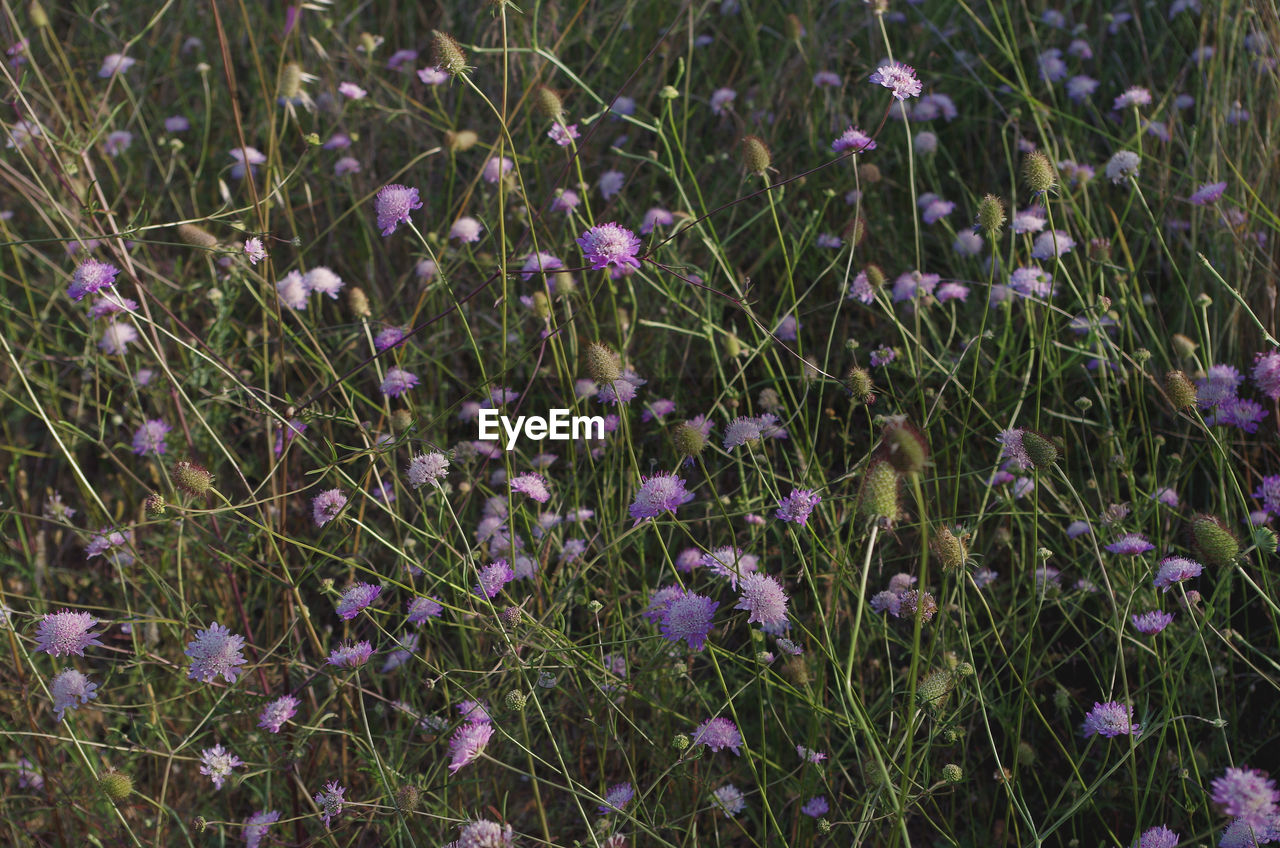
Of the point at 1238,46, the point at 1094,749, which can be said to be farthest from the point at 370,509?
the point at 1238,46

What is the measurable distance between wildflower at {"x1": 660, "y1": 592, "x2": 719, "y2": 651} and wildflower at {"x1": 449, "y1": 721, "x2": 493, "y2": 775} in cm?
23

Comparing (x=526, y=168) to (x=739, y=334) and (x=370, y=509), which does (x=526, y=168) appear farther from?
(x=370, y=509)

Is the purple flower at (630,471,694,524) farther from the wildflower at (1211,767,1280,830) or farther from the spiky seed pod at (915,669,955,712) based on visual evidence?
the wildflower at (1211,767,1280,830)

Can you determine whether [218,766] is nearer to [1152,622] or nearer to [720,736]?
[720,736]

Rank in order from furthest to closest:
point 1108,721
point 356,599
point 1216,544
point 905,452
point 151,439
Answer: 1. point 151,439
2. point 356,599
3. point 1108,721
4. point 1216,544
5. point 905,452

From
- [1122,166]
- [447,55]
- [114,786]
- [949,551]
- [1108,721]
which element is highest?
[447,55]

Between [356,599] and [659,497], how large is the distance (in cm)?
40

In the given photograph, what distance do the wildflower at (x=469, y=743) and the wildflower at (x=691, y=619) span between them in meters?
0.23

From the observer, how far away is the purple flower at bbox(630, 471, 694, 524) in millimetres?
1158

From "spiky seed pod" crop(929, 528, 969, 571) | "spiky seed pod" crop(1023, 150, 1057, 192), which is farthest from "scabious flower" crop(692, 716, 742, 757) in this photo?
"spiky seed pod" crop(1023, 150, 1057, 192)

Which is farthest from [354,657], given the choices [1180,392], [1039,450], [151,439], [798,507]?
[1180,392]

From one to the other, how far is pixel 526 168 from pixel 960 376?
1077mm

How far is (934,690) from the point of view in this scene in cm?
104

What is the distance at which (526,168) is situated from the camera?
2277 millimetres
